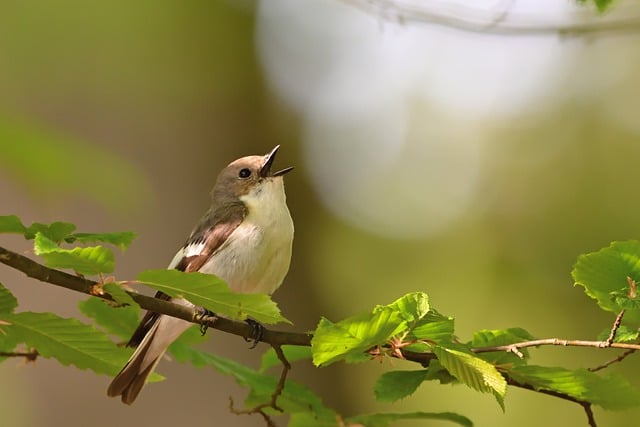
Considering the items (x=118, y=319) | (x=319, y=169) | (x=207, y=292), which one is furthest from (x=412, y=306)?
(x=319, y=169)

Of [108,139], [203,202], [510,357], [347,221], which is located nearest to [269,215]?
[510,357]

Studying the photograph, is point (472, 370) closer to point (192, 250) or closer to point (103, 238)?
point (103, 238)

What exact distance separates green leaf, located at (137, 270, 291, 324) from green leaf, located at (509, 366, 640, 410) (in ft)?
2.05

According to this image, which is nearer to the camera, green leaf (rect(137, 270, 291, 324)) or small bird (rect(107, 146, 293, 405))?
green leaf (rect(137, 270, 291, 324))

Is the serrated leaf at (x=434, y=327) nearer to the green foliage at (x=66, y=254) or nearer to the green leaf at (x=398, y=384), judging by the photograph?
the green leaf at (x=398, y=384)

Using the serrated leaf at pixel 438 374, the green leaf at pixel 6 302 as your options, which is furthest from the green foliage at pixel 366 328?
the green leaf at pixel 6 302

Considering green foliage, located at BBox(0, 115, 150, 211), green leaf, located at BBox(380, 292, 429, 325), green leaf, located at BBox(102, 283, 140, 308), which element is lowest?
green leaf, located at BBox(102, 283, 140, 308)

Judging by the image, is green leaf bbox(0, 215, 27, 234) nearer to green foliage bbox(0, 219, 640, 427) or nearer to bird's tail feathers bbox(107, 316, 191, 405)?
green foliage bbox(0, 219, 640, 427)

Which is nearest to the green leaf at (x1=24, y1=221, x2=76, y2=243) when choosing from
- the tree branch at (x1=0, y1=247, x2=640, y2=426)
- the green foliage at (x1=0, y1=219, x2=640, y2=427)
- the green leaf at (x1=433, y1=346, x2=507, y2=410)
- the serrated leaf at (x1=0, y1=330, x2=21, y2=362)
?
the green foliage at (x1=0, y1=219, x2=640, y2=427)

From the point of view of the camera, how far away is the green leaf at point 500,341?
194cm

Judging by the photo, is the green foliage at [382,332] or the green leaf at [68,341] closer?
the green foliage at [382,332]

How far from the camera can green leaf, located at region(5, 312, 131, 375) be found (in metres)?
1.75

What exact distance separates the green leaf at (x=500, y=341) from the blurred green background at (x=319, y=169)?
0.97m

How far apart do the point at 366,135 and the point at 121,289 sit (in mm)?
10192
